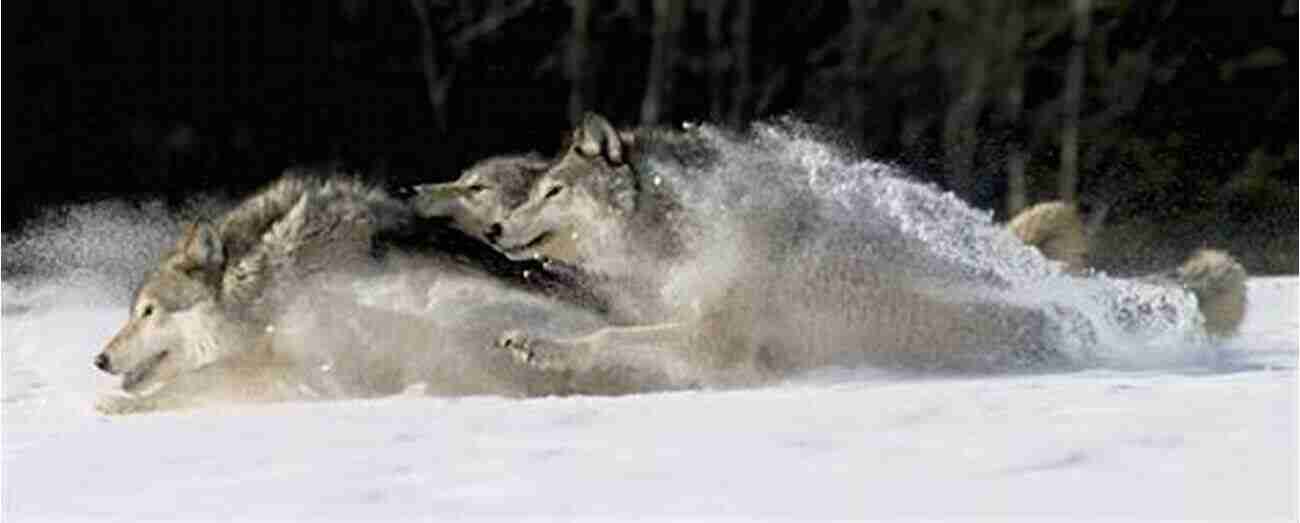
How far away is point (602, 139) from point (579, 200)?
0.16m

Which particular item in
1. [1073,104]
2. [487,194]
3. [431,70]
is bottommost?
[1073,104]

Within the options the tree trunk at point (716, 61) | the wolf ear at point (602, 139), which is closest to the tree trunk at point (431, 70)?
the tree trunk at point (716, 61)

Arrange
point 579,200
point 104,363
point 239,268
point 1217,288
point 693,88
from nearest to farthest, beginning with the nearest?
1. point 239,268
2. point 104,363
3. point 579,200
4. point 1217,288
5. point 693,88

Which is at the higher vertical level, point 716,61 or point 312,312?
point 312,312

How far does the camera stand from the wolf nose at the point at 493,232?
629 centimetres

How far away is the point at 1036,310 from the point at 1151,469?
2.18 metres

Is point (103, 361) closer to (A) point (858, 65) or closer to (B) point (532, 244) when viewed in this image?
(B) point (532, 244)

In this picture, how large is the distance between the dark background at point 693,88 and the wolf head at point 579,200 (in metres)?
12.6

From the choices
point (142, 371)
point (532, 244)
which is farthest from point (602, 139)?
point (142, 371)

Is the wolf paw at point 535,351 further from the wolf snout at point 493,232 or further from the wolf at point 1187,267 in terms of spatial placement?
the wolf at point 1187,267

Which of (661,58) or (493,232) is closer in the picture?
(493,232)

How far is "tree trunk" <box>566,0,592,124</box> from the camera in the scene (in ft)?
68.5

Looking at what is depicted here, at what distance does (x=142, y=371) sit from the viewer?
5.96 meters

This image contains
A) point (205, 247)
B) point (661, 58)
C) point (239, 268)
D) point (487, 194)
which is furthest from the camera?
point (661, 58)
